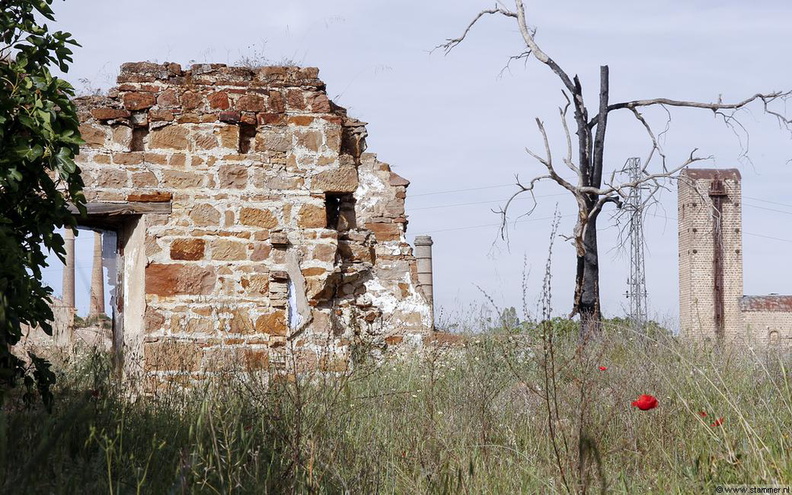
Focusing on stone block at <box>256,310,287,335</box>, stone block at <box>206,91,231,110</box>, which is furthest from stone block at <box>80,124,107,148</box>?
stone block at <box>256,310,287,335</box>

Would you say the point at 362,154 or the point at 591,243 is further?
the point at 591,243

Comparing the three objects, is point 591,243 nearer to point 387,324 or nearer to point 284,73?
point 387,324

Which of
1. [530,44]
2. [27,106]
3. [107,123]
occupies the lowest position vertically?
[27,106]

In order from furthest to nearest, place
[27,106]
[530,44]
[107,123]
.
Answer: [530,44]
[107,123]
[27,106]

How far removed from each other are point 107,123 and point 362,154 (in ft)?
8.93

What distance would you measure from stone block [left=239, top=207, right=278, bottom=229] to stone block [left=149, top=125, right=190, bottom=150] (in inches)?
34.4

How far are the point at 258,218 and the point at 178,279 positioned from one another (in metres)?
0.96

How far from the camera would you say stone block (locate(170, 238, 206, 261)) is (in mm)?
7832

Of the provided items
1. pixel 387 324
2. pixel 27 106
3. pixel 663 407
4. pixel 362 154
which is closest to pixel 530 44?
pixel 362 154

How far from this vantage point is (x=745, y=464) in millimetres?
3719

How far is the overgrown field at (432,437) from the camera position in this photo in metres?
3.48

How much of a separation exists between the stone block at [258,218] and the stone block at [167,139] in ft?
2.87

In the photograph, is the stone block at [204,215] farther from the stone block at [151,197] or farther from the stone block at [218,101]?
the stone block at [218,101]

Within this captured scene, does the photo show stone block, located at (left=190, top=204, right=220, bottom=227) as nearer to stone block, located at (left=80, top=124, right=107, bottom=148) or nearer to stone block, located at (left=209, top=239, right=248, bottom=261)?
stone block, located at (left=209, top=239, right=248, bottom=261)
